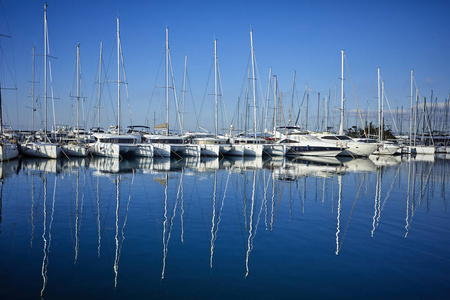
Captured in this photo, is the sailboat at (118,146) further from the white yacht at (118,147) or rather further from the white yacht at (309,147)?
the white yacht at (309,147)

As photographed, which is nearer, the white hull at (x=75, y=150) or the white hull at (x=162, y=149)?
the white hull at (x=75, y=150)

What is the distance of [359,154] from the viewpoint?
48000 mm

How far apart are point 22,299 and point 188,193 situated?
39.0 feet

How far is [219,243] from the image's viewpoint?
10031 mm

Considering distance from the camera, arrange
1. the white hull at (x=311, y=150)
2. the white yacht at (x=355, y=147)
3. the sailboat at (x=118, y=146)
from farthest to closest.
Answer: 1. the white yacht at (x=355, y=147)
2. the white hull at (x=311, y=150)
3. the sailboat at (x=118, y=146)

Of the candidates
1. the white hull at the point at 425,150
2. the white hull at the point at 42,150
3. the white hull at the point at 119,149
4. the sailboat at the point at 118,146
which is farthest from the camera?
the white hull at the point at 425,150

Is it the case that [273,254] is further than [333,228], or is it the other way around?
[333,228]

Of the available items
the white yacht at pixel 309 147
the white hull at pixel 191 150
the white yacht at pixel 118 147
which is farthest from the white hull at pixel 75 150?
the white yacht at pixel 309 147

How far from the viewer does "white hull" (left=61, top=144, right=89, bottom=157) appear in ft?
130

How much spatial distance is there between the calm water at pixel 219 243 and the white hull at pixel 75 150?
20968 millimetres

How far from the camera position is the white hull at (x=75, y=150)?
39.6 meters

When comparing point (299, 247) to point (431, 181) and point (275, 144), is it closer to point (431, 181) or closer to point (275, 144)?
point (431, 181)

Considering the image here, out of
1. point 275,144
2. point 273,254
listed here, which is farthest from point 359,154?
point 273,254

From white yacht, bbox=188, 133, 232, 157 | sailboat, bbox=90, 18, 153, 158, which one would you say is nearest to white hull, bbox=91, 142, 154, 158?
sailboat, bbox=90, 18, 153, 158
